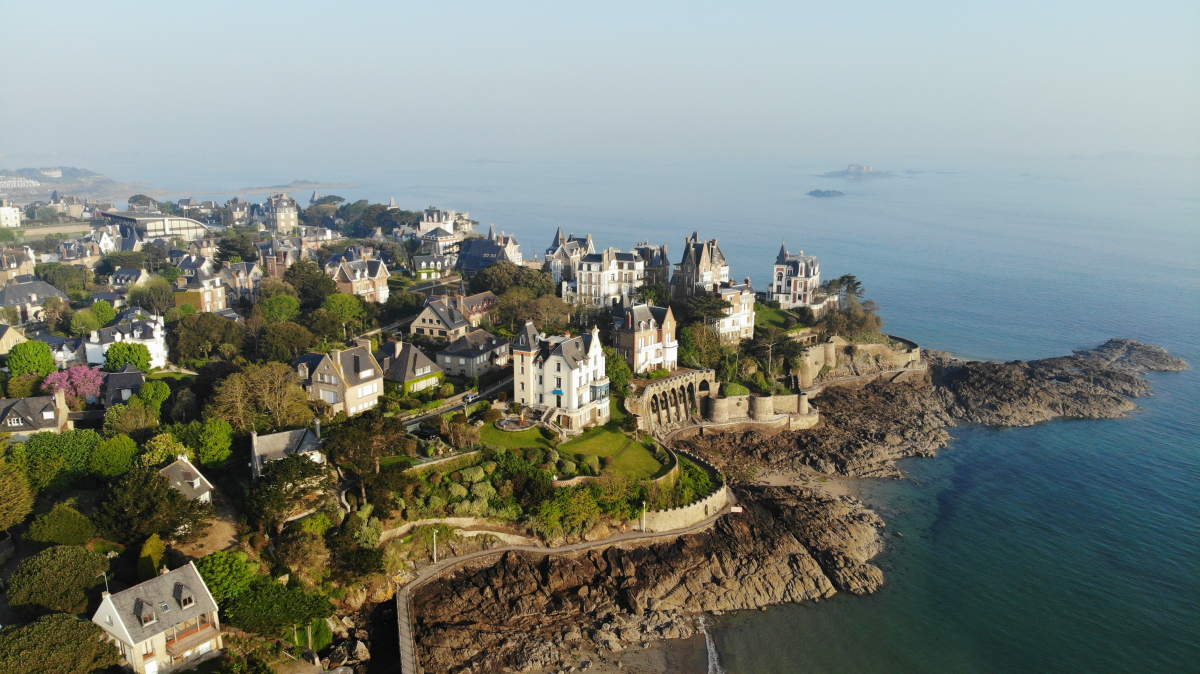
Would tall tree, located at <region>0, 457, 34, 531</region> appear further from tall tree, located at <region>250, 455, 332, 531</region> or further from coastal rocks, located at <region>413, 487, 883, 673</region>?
coastal rocks, located at <region>413, 487, 883, 673</region>

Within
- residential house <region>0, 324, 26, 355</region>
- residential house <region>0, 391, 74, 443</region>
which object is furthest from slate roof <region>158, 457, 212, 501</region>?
residential house <region>0, 324, 26, 355</region>

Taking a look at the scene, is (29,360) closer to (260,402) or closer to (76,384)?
(76,384)

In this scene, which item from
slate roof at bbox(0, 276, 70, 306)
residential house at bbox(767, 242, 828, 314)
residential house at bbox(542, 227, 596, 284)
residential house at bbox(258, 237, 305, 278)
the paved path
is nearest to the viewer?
the paved path

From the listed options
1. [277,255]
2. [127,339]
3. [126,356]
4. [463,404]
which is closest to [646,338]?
[463,404]

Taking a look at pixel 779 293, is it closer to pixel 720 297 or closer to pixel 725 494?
pixel 720 297

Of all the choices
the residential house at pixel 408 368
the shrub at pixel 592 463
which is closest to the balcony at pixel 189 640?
the shrub at pixel 592 463

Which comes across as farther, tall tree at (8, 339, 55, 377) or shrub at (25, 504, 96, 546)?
tall tree at (8, 339, 55, 377)

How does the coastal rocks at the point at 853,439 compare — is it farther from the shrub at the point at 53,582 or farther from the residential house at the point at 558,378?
the shrub at the point at 53,582
